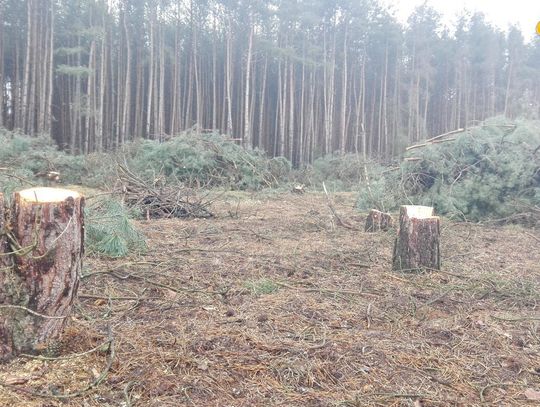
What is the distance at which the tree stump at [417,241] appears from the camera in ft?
16.1

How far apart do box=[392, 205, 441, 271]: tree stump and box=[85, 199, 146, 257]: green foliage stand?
3036mm

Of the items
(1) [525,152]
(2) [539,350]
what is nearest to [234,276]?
(2) [539,350]

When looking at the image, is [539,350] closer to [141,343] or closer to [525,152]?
[141,343]

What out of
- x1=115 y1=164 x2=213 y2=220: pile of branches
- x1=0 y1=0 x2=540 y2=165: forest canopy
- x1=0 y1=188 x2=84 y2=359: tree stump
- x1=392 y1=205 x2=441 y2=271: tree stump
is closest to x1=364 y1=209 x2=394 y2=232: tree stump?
x1=392 y1=205 x2=441 y2=271: tree stump

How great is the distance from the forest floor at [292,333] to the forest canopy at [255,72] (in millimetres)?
14343

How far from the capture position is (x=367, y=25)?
93.4 ft

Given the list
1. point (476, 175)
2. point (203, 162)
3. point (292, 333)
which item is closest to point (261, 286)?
point (292, 333)

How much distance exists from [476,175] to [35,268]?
857 centimetres

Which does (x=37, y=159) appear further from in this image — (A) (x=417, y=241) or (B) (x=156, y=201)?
(A) (x=417, y=241)

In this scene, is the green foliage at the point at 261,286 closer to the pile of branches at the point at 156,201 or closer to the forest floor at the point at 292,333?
the forest floor at the point at 292,333

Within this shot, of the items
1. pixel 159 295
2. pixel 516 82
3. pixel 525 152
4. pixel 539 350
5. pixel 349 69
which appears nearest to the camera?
pixel 539 350

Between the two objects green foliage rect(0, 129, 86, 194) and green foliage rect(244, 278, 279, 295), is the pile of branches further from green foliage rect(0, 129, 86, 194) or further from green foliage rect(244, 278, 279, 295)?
green foliage rect(0, 129, 86, 194)

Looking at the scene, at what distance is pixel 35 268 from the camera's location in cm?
253

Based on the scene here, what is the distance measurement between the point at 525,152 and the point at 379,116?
2354cm
